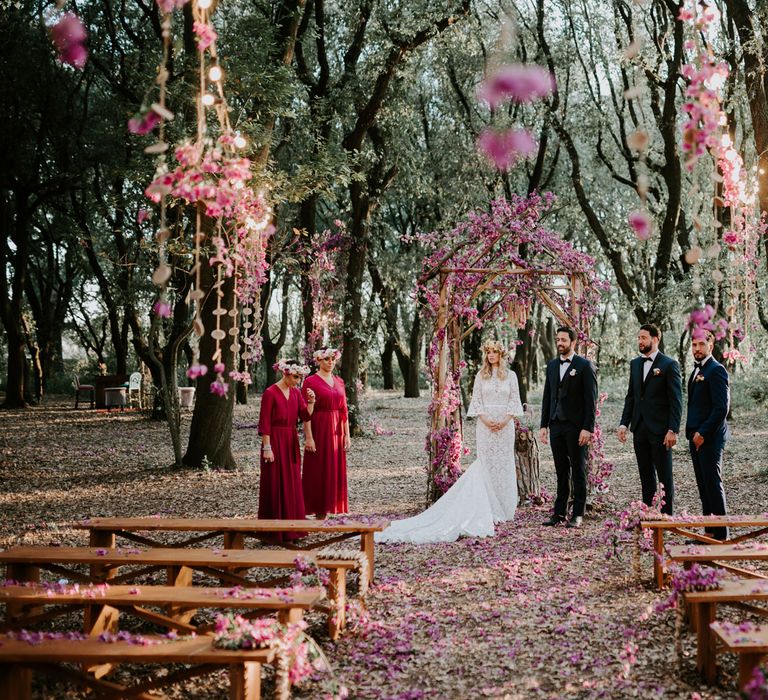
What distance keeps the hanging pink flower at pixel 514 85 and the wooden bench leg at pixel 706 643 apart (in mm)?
16079

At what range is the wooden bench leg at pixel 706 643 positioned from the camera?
418 cm

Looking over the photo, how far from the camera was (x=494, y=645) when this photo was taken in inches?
193

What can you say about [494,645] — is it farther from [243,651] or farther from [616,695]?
[243,651]

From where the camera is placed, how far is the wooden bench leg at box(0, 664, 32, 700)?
3.51 meters

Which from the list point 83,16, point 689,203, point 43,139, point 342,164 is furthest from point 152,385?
point 689,203

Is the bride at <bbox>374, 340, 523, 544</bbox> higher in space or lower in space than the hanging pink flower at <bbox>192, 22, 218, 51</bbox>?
lower

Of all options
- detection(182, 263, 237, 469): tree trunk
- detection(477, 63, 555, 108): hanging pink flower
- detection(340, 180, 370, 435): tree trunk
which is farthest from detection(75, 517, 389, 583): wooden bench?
detection(477, 63, 555, 108): hanging pink flower

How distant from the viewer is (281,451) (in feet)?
26.1

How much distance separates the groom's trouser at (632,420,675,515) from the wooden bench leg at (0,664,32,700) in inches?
223

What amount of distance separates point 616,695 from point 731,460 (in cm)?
1086

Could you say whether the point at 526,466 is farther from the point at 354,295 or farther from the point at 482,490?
the point at 354,295

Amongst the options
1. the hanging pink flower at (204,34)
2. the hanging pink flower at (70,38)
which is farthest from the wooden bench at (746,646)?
the hanging pink flower at (70,38)

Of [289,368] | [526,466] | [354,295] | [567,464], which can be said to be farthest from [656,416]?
[354,295]

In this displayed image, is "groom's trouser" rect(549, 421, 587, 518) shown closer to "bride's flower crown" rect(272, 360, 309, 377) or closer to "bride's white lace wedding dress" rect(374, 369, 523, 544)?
"bride's white lace wedding dress" rect(374, 369, 523, 544)
